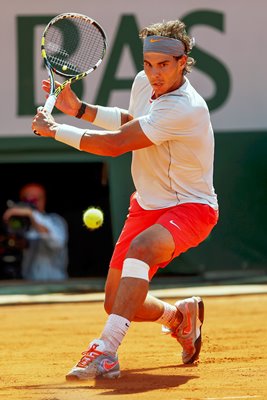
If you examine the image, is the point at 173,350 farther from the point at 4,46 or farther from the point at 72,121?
the point at 4,46

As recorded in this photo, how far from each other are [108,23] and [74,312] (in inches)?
119

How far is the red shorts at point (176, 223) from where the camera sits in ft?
16.0

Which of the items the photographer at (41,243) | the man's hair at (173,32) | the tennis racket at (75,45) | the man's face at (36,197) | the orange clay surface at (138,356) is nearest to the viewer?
the orange clay surface at (138,356)

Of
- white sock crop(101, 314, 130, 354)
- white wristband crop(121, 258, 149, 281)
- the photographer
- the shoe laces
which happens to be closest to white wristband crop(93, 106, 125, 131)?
white wristband crop(121, 258, 149, 281)

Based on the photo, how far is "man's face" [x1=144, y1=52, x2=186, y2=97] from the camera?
4.84 metres

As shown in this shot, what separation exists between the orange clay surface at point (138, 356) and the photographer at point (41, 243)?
5.00 feet

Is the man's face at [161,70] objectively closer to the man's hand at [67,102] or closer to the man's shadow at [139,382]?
the man's hand at [67,102]

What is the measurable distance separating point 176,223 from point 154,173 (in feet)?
0.97

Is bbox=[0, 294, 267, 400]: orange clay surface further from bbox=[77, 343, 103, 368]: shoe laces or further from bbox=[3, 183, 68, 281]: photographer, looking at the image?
bbox=[3, 183, 68, 281]: photographer

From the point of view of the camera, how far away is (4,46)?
9.85 metres

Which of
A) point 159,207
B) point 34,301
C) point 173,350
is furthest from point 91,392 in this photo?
point 34,301

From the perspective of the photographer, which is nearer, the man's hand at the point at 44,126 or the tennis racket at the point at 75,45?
the man's hand at the point at 44,126

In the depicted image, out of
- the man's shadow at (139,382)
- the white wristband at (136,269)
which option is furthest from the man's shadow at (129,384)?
the white wristband at (136,269)

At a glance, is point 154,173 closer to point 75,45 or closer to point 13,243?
point 75,45
